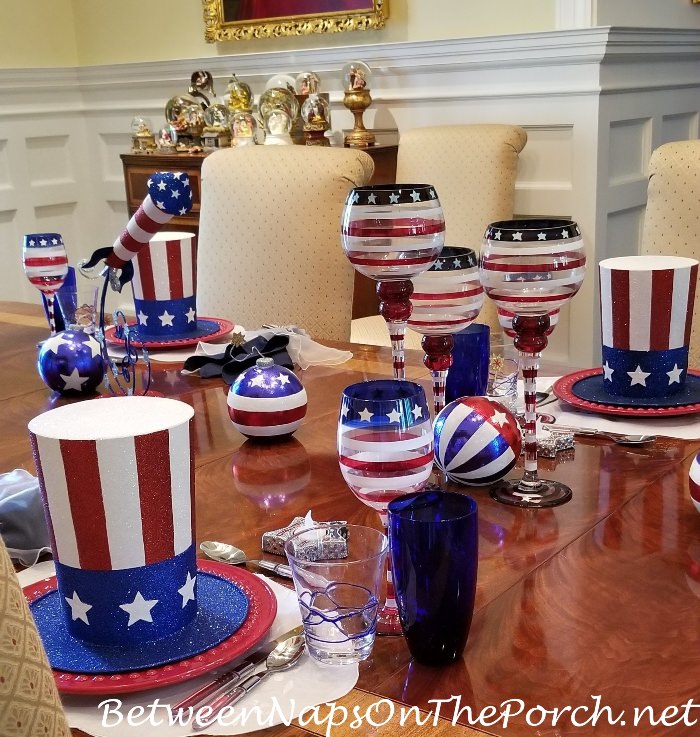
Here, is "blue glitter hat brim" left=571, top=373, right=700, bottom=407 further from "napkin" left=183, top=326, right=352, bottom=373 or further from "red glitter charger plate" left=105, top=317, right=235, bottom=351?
"red glitter charger plate" left=105, top=317, right=235, bottom=351

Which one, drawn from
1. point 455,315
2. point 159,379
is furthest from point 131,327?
point 455,315

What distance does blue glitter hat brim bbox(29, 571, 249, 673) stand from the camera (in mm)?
693

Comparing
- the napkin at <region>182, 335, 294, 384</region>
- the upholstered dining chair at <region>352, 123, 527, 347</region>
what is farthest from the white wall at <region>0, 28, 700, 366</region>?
the napkin at <region>182, 335, 294, 384</region>

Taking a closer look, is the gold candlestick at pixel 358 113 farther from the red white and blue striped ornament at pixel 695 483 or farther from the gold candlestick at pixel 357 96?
the red white and blue striped ornament at pixel 695 483

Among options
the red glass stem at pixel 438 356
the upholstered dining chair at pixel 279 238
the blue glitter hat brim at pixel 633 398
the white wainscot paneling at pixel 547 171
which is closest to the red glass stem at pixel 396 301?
the red glass stem at pixel 438 356

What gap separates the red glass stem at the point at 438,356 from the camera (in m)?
1.00

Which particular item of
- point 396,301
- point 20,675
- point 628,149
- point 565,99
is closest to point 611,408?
point 396,301

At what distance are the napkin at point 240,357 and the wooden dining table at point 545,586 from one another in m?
0.16

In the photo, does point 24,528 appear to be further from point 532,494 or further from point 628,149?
point 628,149

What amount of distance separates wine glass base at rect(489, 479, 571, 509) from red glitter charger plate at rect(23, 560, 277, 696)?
11.9 inches

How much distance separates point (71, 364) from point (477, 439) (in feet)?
2.26

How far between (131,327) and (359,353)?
0.42m

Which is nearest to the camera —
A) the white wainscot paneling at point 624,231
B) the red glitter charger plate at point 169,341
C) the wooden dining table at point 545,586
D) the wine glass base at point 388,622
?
the wooden dining table at point 545,586

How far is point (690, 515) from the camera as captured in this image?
942mm
